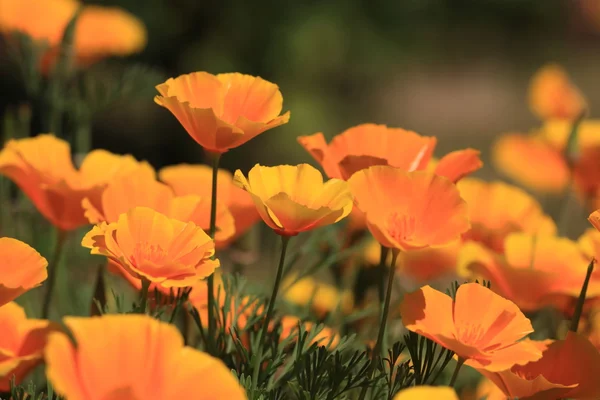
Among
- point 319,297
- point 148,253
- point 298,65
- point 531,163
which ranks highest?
point 148,253

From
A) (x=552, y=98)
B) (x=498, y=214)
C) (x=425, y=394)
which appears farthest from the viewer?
(x=552, y=98)

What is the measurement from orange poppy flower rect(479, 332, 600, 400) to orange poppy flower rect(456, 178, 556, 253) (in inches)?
8.1

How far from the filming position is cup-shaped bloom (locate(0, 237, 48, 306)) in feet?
1.37

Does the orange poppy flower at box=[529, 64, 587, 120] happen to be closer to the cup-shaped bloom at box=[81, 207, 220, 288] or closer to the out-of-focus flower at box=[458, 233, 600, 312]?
the out-of-focus flower at box=[458, 233, 600, 312]

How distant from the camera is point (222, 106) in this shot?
489 millimetres

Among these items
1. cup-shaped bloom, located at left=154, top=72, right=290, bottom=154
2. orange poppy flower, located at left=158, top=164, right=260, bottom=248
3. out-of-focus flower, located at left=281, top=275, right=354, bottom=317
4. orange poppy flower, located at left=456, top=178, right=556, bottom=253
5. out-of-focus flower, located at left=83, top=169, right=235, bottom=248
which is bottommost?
out-of-focus flower, located at left=281, top=275, right=354, bottom=317

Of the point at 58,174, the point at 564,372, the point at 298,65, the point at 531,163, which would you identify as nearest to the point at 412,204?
the point at 564,372

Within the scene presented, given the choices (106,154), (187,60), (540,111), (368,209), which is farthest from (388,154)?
(187,60)

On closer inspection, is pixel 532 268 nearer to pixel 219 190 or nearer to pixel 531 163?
pixel 219 190

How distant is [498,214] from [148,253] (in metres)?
0.38

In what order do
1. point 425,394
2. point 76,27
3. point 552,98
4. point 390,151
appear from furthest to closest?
point 552,98 < point 76,27 < point 390,151 < point 425,394

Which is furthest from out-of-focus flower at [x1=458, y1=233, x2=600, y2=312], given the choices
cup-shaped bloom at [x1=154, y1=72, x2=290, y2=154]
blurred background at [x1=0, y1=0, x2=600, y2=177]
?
blurred background at [x1=0, y1=0, x2=600, y2=177]

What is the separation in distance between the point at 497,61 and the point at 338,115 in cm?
253

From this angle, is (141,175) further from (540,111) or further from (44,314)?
(540,111)
